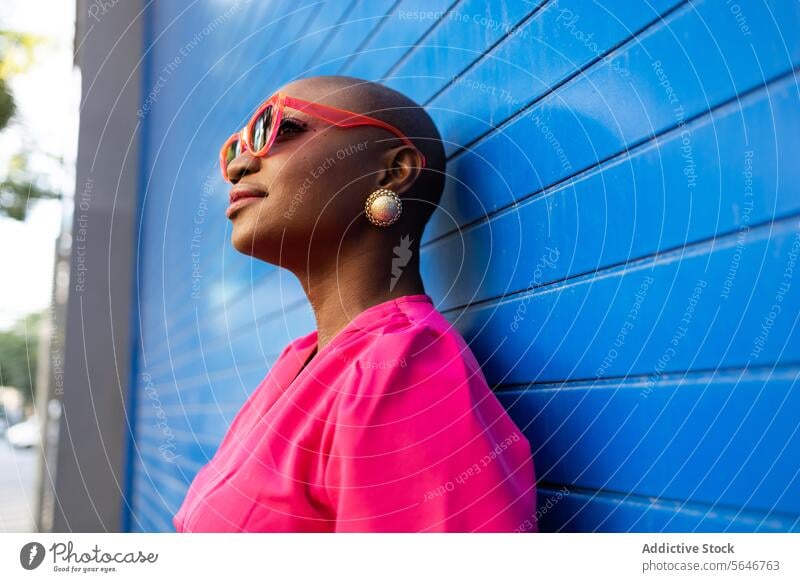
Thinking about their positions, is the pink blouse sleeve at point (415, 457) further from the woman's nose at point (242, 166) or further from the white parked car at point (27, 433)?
the white parked car at point (27, 433)

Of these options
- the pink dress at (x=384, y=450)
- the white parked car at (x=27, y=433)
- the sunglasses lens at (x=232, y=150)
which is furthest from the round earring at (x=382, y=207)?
the white parked car at (x=27, y=433)

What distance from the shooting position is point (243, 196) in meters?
0.94

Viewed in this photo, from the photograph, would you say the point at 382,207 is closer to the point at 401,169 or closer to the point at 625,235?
the point at 401,169

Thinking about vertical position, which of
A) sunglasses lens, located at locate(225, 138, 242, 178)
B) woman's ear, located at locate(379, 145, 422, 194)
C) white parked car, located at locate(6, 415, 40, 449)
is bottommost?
white parked car, located at locate(6, 415, 40, 449)

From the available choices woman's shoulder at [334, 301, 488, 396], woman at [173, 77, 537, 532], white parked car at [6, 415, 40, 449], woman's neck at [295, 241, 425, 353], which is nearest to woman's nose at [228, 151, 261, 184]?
woman at [173, 77, 537, 532]

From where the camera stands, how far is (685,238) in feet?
2.47

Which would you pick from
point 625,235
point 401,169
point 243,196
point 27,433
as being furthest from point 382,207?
point 27,433

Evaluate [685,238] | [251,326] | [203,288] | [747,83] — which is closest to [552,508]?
[685,238]

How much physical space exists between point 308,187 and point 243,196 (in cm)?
9

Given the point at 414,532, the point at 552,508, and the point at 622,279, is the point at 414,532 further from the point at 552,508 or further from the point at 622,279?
the point at 622,279

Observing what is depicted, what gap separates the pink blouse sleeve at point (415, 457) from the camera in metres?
0.74

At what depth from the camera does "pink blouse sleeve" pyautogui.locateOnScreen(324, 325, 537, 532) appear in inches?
29.1

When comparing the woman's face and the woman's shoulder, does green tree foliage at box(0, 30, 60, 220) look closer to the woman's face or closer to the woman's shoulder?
the woman's face

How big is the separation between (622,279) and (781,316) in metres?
0.18
